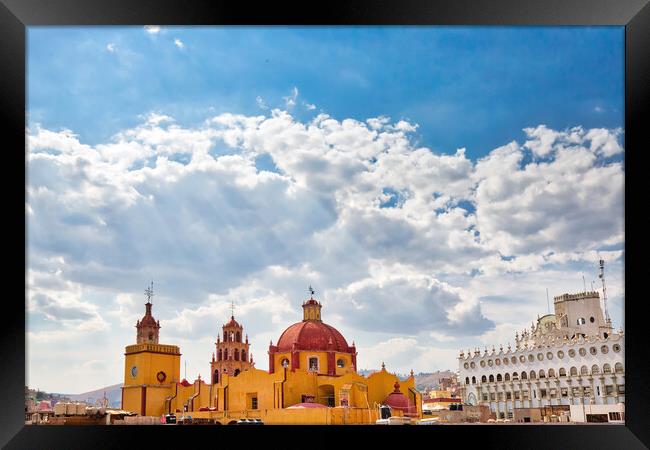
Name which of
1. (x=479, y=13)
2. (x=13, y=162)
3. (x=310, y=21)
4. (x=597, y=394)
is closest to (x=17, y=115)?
(x=13, y=162)

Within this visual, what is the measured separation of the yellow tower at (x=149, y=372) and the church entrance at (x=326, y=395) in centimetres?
605

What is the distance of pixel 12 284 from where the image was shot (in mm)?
3012

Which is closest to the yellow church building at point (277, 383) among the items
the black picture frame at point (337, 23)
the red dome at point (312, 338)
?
the red dome at point (312, 338)

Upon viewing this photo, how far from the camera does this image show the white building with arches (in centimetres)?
2119

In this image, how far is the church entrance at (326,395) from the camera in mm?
18766

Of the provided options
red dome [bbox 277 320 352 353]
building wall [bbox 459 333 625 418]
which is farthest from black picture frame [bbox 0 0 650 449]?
building wall [bbox 459 333 625 418]

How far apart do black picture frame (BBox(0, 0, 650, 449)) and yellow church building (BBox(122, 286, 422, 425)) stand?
13.5m

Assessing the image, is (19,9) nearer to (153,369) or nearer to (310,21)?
(310,21)

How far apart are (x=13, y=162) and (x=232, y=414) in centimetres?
1614

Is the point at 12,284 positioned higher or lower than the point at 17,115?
lower

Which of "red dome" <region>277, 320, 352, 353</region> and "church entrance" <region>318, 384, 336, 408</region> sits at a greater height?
"red dome" <region>277, 320, 352, 353</region>

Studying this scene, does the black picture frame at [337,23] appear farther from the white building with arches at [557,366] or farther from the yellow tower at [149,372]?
the yellow tower at [149,372]

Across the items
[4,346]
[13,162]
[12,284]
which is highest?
[13,162]

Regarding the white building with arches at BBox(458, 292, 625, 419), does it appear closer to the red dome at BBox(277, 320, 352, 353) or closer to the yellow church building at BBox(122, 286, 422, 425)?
the yellow church building at BBox(122, 286, 422, 425)
